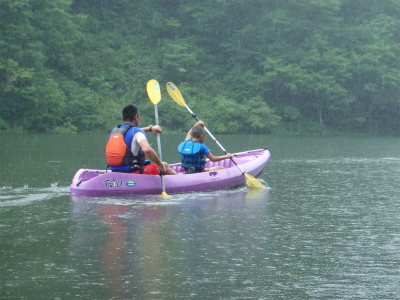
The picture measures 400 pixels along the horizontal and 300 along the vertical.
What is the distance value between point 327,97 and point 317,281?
1472 inches

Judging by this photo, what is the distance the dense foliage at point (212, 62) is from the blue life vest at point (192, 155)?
895 inches

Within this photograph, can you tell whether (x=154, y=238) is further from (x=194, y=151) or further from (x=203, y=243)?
(x=194, y=151)

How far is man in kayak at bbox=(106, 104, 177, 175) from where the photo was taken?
998 centimetres

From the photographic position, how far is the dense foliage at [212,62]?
3406cm

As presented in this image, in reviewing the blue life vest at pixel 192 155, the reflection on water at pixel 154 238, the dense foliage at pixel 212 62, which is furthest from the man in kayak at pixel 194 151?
the dense foliage at pixel 212 62

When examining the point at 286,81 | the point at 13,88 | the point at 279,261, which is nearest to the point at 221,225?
the point at 279,261

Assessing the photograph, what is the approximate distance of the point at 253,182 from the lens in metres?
11.7

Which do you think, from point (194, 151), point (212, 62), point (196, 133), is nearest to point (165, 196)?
point (194, 151)

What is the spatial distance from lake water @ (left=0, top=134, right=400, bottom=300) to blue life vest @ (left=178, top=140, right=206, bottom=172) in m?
0.69

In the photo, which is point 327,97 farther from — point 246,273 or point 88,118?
point 246,273

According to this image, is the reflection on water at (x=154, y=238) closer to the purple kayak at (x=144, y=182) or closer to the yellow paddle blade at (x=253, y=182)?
the purple kayak at (x=144, y=182)

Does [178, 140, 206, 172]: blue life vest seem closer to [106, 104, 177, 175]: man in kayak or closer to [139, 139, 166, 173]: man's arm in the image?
[106, 104, 177, 175]: man in kayak

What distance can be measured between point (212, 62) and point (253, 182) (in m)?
32.6

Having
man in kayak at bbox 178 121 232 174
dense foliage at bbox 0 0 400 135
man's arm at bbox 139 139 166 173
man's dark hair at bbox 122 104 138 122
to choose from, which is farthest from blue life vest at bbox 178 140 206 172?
dense foliage at bbox 0 0 400 135
